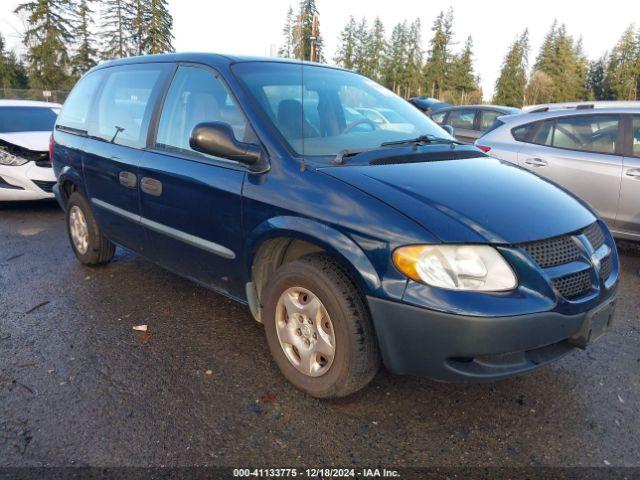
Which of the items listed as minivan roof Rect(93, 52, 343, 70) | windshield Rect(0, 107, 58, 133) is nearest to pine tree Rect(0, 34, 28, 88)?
windshield Rect(0, 107, 58, 133)

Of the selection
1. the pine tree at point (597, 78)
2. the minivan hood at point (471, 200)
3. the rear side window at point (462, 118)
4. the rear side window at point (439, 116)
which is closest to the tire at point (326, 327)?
the minivan hood at point (471, 200)

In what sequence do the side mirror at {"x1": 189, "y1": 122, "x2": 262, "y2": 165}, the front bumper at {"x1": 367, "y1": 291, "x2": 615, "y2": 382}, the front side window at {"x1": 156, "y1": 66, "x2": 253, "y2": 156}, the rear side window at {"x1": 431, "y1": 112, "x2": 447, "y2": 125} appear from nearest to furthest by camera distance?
the front bumper at {"x1": 367, "y1": 291, "x2": 615, "y2": 382}
the side mirror at {"x1": 189, "y1": 122, "x2": 262, "y2": 165}
the front side window at {"x1": 156, "y1": 66, "x2": 253, "y2": 156}
the rear side window at {"x1": 431, "y1": 112, "x2": 447, "y2": 125}

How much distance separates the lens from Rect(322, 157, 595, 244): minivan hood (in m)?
2.26

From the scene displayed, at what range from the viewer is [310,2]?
11.6 feet

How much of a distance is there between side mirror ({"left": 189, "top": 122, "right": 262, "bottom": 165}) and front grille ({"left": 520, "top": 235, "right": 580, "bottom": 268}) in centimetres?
146

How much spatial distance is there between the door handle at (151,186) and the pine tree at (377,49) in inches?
3045

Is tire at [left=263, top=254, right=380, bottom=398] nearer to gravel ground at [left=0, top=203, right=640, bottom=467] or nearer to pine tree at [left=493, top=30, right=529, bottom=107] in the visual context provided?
gravel ground at [left=0, top=203, right=640, bottom=467]

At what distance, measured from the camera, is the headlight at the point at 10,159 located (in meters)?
6.78

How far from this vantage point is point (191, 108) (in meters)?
3.33

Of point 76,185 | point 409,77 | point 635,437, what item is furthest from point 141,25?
point 635,437

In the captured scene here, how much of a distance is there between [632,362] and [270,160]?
2521 mm

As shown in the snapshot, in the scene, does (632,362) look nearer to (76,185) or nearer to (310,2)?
(310,2)

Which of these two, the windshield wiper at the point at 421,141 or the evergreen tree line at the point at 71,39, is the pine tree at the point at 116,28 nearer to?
the evergreen tree line at the point at 71,39

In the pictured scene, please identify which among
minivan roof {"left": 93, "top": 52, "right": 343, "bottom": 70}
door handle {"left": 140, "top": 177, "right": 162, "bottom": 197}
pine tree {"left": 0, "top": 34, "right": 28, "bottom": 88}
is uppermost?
pine tree {"left": 0, "top": 34, "right": 28, "bottom": 88}
